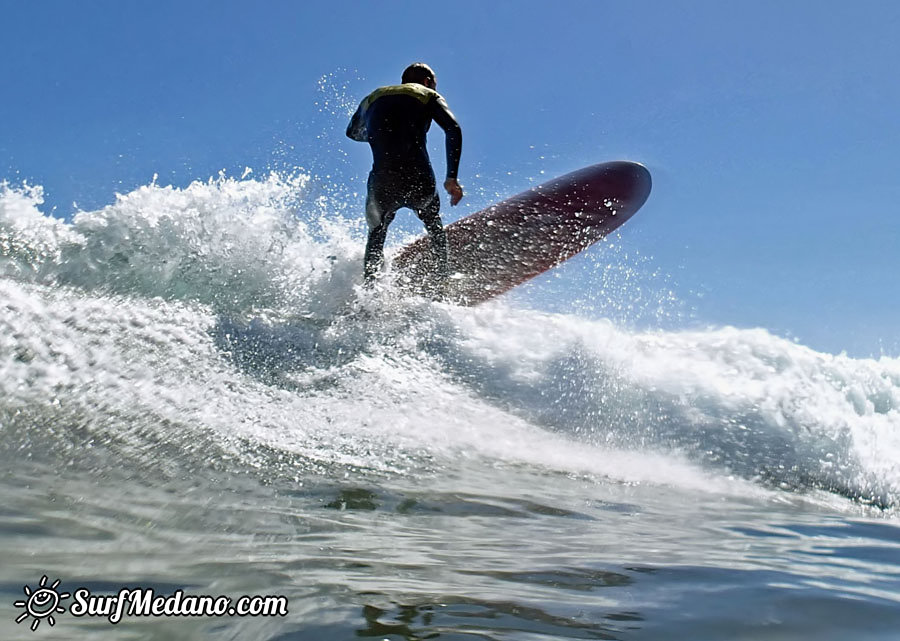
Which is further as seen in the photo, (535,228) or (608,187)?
(608,187)

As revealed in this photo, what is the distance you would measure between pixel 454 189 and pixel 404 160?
0.39 metres

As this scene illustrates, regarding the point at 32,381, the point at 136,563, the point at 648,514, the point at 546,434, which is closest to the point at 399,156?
the point at 546,434

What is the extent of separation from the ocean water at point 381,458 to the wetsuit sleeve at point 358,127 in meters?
0.67

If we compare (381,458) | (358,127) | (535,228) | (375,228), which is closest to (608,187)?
(535,228)

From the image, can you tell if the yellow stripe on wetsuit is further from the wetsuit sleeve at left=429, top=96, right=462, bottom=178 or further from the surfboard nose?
the surfboard nose

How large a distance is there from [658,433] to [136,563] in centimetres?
294

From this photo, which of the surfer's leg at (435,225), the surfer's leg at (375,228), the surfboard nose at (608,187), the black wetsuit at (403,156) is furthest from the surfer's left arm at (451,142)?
the surfboard nose at (608,187)

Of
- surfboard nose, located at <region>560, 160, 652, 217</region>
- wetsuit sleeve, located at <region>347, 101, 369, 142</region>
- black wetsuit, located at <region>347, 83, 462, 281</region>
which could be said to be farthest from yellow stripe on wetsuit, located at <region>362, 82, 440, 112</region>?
surfboard nose, located at <region>560, 160, 652, 217</region>

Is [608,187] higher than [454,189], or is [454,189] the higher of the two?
[608,187]

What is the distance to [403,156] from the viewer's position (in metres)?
4.37

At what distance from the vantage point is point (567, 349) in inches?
158

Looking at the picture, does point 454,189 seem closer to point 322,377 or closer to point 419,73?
point 419,73

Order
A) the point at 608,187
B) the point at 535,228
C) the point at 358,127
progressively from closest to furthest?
the point at 358,127
the point at 535,228
the point at 608,187

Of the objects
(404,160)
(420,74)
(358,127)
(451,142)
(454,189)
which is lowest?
(454,189)
